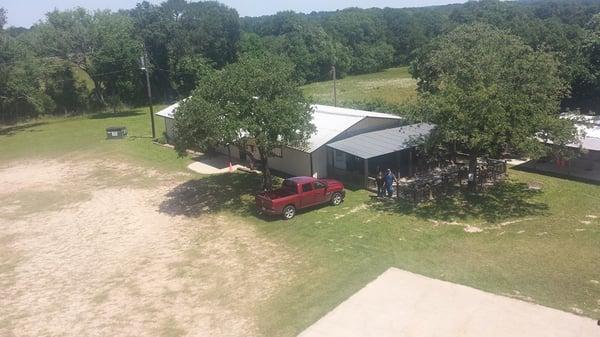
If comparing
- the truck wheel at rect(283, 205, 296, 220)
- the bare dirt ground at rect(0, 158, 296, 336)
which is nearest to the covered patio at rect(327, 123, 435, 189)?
the truck wheel at rect(283, 205, 296, 220)

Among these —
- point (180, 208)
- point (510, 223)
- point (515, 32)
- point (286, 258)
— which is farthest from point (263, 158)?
point (515, 32)

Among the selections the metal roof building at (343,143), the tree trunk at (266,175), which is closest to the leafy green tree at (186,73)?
the metal roof building at (343,143)

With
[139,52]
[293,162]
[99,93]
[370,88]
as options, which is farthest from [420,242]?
[370,88]

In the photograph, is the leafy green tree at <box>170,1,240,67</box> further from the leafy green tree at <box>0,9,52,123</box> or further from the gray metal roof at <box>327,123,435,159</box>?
the gray metal roof at <box>327,123,435,159</box>

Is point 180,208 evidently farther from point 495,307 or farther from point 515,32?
point 515,32

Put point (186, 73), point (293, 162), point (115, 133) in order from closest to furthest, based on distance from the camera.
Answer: point (293, 162), point (115, 133), point (186, 73)

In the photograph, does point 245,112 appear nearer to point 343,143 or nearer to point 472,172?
point 343,143

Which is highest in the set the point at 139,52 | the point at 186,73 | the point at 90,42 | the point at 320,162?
the point at 90,42
